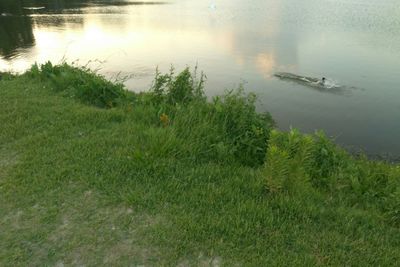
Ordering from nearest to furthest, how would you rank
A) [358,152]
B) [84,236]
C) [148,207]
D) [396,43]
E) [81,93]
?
[84,236]
[148,207]
[81,93]
[358,152]
[396,43]

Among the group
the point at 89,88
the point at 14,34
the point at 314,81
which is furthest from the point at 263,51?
the point at 14,34

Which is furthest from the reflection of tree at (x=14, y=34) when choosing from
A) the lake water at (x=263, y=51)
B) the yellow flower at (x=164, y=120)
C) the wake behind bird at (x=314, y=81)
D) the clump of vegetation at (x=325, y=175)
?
the clump of vegetation at (x=325, y=175)

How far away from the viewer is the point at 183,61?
15.4 meters

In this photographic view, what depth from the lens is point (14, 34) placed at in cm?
2130

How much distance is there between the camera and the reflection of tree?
18.4m

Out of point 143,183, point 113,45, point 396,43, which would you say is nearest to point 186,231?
point 143,183

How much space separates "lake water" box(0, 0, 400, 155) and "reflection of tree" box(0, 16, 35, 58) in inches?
2.1

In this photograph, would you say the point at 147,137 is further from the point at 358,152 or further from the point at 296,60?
the point at 296,60

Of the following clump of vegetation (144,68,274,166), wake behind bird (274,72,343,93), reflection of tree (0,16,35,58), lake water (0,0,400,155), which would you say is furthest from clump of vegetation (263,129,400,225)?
reflection of tree (0,16,35,58)

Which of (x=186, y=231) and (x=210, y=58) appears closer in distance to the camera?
(x=186, y=231)

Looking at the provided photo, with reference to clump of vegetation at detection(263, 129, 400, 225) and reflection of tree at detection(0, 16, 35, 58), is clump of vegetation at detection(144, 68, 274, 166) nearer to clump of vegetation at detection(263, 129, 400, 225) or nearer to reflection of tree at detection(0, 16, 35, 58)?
clump of vegetation at detection(263, 129, 400, 225)

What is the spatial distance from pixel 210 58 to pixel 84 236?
1321 cm

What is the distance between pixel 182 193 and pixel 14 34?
21.4 metres

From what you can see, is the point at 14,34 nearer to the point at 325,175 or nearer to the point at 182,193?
the point at 182,193
